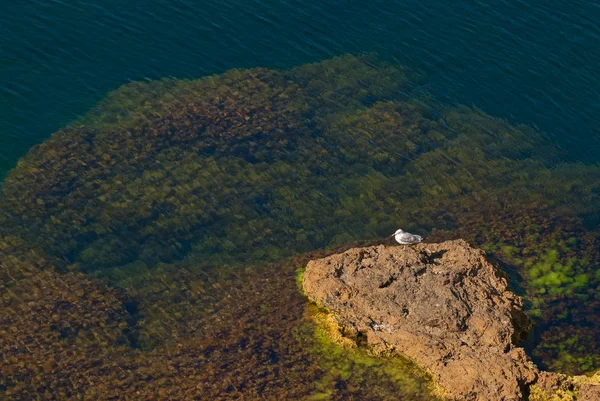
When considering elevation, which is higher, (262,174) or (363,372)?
(262,174)

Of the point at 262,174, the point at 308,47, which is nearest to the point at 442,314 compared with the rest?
the point at 262,174

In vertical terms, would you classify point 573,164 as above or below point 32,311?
above

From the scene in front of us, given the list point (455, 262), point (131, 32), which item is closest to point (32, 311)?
point (455, 262)

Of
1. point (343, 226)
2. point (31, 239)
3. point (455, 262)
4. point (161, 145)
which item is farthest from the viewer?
point (161, 145)

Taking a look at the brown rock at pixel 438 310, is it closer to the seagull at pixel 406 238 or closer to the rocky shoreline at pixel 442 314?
the rocky shoreline at pixel 442 314

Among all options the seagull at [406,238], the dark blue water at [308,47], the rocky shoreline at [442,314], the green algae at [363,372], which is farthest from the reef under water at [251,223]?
the seagull at [406,238]

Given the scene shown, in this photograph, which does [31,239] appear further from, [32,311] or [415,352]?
[415,352]

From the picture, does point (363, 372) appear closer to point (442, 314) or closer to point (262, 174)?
point (442, 314)

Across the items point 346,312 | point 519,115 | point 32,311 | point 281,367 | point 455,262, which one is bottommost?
point 32,311
